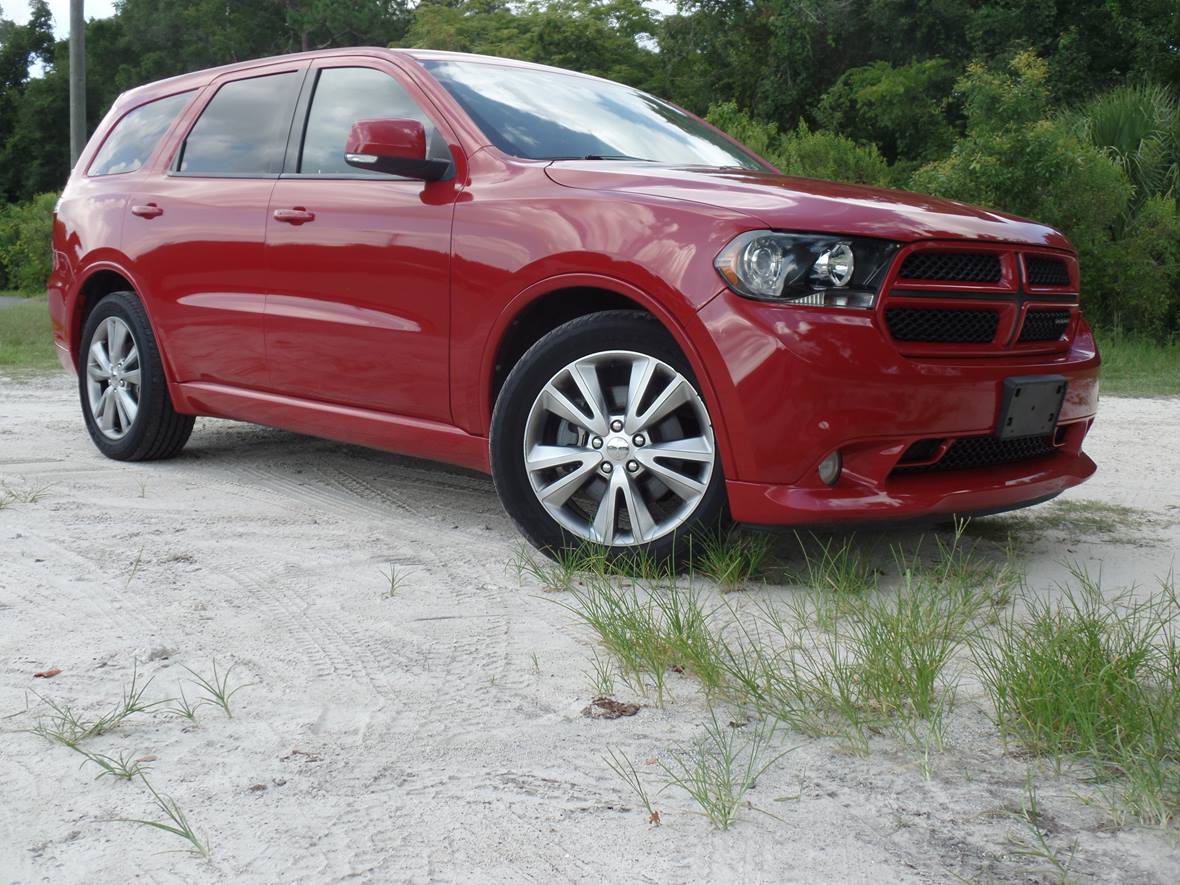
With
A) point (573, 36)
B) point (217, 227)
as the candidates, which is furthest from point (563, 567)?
point (573, 36)

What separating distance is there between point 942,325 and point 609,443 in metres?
1.05

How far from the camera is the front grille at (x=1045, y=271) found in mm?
4059

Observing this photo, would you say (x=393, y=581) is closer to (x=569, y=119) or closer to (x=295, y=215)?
(x=295, y=215)

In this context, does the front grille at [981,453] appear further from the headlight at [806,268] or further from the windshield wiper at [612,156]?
the windshield wiper at [612,156]

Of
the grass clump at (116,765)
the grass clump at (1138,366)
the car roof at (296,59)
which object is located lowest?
the grass clump at (1138,366)

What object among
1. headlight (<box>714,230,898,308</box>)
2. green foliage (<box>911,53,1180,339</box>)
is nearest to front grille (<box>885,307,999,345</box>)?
headlight (<box>714,230,898,308</box>)

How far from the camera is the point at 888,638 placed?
10.0ft

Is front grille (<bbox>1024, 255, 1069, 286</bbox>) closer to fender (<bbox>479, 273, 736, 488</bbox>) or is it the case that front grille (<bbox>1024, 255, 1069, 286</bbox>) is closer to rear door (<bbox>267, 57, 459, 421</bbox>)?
fender (<bbox>479, 273, 736, 488</bbox>)

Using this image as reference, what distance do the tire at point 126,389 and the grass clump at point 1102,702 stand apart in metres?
4.15

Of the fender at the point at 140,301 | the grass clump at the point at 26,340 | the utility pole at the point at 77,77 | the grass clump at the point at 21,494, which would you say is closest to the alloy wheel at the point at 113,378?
the fender at the point at 140,301

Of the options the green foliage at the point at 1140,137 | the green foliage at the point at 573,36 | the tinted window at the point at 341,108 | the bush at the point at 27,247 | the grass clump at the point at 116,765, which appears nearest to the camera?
the grass clump at the point at 116,765

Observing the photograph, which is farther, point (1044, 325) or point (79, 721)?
point (1044, 325)

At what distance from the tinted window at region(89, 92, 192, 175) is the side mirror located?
6.65 feet

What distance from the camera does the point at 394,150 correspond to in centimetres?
433
